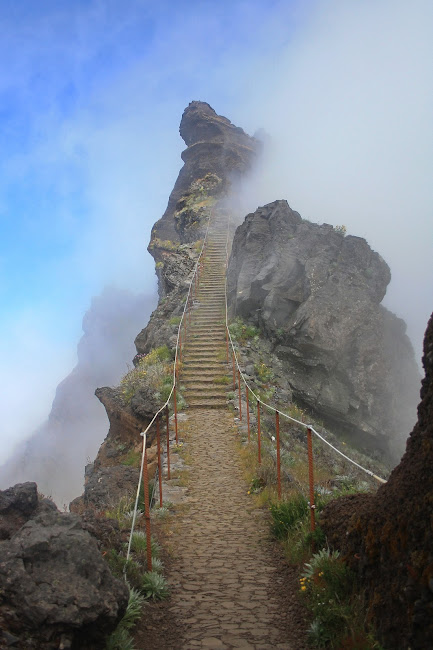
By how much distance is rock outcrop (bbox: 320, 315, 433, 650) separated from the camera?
10.2 feet

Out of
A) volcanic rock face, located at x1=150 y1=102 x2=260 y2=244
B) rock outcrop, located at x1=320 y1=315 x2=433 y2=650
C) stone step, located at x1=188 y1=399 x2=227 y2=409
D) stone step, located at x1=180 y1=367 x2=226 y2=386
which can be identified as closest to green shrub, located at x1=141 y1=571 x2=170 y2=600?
rock outcrop, located at x1=320 y1=315 x2=433 y2=650

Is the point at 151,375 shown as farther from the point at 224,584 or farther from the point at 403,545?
the point at 403,545

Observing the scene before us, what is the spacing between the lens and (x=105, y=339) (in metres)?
95.2

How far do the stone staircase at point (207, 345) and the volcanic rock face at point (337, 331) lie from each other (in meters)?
1.52

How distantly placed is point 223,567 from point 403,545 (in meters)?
3.04

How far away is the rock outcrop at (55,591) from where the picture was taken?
3273mm

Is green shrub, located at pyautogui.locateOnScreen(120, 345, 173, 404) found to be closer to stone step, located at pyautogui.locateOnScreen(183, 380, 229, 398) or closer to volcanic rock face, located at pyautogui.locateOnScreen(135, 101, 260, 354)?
stone step, located at pyautogui.locateOnScreen(183, 380, 229, 398)

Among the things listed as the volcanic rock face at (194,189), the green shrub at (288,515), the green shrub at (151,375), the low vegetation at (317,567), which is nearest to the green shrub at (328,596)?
the low vegetation at (317,567)

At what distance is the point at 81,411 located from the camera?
68062 millimetres

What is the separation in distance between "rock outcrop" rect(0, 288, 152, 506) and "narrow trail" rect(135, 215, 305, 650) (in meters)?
23.3

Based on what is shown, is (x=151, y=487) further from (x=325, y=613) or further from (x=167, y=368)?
(x=167, y=368)

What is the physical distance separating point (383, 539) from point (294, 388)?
1314 cm

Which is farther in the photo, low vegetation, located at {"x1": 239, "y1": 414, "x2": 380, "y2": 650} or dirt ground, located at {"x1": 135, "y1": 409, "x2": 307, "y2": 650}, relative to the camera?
dirt ground, located at {"x1": 135, "y1": 409, "x2": 307, "y2": 650}

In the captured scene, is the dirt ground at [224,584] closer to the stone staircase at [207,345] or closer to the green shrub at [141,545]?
the green shrub at [141,545]
